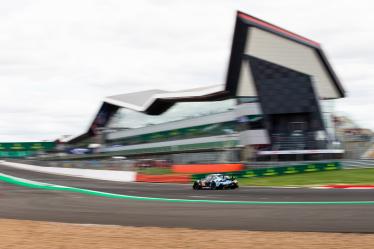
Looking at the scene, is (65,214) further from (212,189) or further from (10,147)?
(10,147)

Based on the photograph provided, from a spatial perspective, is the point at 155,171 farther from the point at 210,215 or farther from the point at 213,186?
the point at 210,215

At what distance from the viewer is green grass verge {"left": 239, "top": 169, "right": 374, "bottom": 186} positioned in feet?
102

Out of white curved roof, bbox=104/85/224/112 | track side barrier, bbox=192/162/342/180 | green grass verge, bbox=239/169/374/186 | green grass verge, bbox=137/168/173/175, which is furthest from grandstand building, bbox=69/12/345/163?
green grass verge, bbox=239/169/374/186

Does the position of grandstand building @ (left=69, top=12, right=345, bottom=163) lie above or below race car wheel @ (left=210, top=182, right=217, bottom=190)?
above

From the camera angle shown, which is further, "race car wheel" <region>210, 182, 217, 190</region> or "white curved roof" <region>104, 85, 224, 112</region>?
"white curved roof" <region>104, 85, 224, 112</region>

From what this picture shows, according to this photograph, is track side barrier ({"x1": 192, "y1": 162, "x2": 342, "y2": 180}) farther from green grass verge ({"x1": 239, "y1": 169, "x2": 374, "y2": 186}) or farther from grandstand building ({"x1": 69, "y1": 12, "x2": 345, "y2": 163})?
grandstand building ({"x1": 69, "y1": 12, "x2": 345, "y2": 163})

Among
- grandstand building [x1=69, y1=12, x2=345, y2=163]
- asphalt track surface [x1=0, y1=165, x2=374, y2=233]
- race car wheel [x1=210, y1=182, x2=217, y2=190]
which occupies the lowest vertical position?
asphalt track surface [x1=0, y1=165, x2=374, y2=233]

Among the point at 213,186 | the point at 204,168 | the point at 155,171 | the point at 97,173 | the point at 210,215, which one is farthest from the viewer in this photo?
the point at 97,173

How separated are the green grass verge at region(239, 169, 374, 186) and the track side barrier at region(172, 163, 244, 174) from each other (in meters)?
4.35

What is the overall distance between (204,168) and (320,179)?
1242 cm

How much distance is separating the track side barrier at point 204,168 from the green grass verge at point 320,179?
4351 mm

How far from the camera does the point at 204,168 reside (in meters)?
42.8

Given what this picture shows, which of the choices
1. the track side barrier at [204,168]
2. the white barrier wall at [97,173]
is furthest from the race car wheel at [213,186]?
the white barrier wall at [97,173]

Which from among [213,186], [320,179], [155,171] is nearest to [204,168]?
Answer: [155,171]
